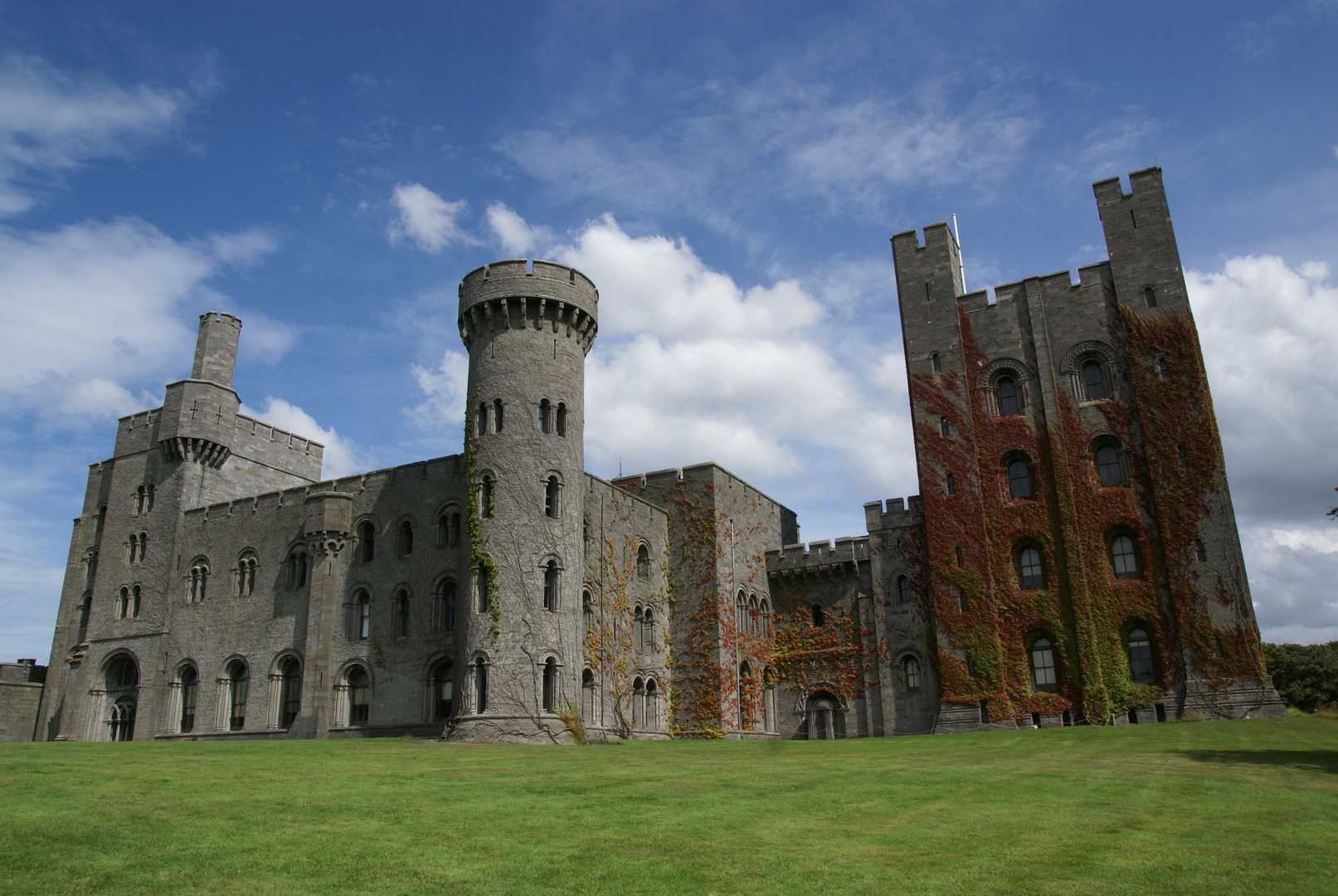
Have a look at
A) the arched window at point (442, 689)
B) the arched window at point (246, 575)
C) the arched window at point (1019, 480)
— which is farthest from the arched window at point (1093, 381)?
the arched window at point (246, 575)

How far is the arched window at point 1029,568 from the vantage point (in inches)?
1411

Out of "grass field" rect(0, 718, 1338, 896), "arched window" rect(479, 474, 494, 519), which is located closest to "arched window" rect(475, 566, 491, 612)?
"arched window" rect(479, 474, 494, 519)

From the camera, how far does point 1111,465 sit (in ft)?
117

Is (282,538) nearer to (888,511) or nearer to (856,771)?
(888,511)

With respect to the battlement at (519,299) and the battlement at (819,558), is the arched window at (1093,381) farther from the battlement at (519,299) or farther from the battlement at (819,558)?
the battlement at (519,299)

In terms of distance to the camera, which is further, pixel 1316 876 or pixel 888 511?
pixel 888 511

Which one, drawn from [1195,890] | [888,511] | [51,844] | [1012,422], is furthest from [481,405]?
[1195,890]

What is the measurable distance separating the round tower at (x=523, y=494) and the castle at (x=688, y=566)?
0.26 ft

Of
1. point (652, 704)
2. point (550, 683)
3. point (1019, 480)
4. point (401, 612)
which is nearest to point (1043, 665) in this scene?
point (1019, 480)

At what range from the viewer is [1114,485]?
3531cm

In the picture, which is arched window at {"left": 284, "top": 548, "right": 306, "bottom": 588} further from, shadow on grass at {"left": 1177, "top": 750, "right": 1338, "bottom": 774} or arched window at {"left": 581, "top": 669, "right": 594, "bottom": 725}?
shadow on grass at {"left": 1177, "top": 750, "right": 1338, "bottom": 774}

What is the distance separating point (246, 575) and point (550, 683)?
15.5m

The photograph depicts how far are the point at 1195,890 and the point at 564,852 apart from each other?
17.5 feet

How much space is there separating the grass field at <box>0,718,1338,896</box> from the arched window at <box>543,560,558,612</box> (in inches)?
467
